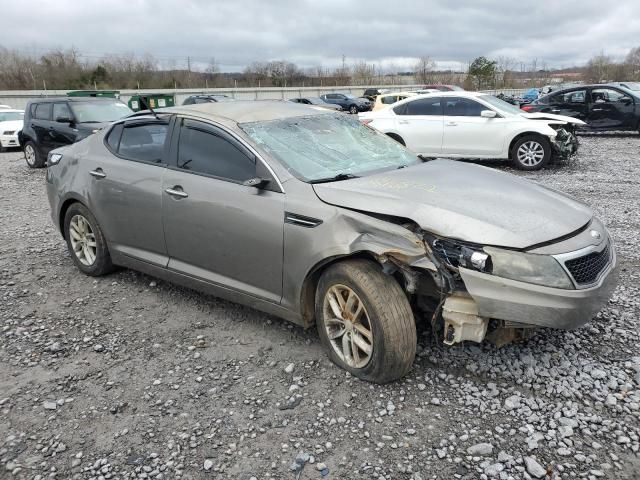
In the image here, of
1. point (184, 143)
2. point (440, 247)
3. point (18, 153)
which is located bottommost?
point (18, 153)

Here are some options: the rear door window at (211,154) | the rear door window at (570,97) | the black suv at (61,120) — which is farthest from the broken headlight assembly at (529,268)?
the rear door window at (570,97)

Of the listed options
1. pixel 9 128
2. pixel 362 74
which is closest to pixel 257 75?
pixel 362 74

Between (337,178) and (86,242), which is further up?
(337,178)

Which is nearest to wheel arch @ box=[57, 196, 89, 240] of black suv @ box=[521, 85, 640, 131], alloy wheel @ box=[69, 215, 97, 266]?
alloy wheel @ box=[69, 215, 97, 266]

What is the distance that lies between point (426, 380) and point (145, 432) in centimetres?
164

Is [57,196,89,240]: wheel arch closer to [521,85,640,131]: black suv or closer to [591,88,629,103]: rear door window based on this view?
[521,85,640,131]: black suv

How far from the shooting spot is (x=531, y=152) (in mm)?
10109

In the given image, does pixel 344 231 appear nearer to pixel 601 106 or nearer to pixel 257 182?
pixel 257 182

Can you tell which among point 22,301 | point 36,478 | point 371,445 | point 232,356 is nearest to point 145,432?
point 36,478

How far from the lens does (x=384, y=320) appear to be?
2.89 m

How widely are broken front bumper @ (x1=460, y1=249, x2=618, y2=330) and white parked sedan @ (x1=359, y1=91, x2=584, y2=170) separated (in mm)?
8102

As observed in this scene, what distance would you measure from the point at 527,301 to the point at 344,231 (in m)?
1.07

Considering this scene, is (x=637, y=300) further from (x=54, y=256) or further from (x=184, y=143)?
(x=54, y=256)

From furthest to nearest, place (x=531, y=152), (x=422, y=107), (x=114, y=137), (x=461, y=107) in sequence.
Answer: (x=422, y=107) < (x=461, y=107) < (x=531, y=152) < (x=114, y=137)
